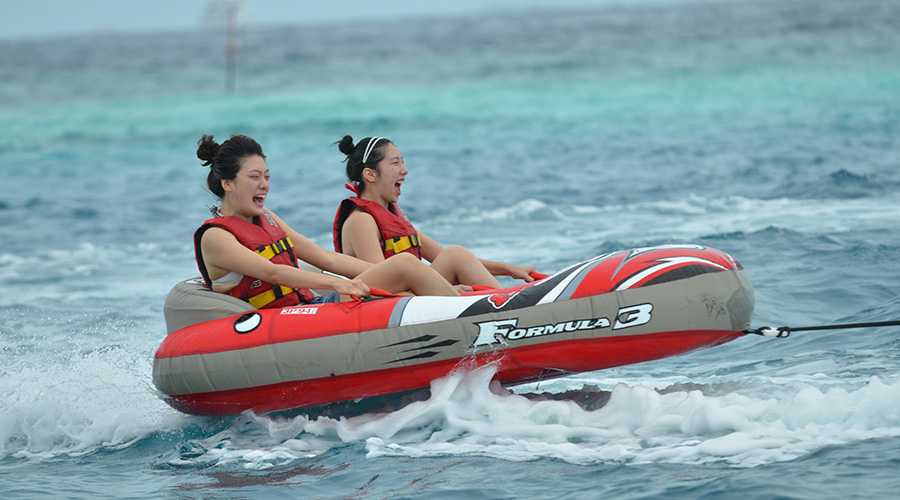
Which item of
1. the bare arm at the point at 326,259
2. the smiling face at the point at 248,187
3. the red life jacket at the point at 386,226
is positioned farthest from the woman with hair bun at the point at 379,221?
the smiling face at the point at 248,187

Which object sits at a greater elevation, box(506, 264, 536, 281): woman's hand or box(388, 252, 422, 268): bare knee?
box(388, 252, 422, 268): bare knee

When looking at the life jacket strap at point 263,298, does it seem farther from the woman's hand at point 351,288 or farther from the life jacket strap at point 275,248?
the woman's hand at point 351,288

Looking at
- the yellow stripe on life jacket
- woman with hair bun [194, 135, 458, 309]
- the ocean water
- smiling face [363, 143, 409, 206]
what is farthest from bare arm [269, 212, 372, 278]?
the ocean water

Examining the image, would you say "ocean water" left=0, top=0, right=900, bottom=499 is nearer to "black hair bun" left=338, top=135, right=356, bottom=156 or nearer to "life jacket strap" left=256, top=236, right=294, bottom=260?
"life jacket strap" left=256, top=236, right=294, bottom=260

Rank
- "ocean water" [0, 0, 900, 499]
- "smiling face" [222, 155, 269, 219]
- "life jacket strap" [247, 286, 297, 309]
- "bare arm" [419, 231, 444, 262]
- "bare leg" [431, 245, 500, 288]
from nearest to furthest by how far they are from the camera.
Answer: "ocean water" [0, 0, 900, 499] → "smiling face" [222, 155, 269, 219] → "life jacket strap" [247, 286, 297, 309] → "bare leg" [431, 245, 500, 288] → "bare arm" [419, 231, 444, 262]

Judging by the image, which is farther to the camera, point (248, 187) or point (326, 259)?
point (326, 259)

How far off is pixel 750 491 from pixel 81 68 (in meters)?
47.3

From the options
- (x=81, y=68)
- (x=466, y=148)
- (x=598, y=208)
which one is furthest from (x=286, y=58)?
(x=598, y=208)

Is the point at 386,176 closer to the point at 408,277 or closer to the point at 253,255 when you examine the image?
the point at 408,277

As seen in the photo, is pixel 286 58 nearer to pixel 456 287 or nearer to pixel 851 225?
pixel 851 225

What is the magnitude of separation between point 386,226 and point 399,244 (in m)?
0.12

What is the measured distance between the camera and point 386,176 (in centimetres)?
668

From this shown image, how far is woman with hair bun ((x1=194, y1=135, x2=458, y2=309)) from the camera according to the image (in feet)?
20.2

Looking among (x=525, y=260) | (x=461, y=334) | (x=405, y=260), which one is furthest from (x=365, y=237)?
(x=525, y=260)
